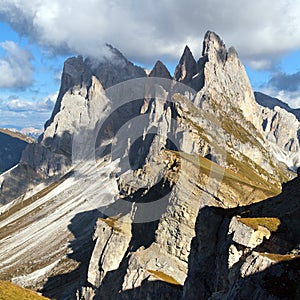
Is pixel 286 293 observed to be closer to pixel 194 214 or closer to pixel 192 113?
pixel 194 214

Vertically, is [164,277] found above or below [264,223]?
below

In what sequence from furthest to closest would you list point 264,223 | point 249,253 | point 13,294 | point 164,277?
point 164,277
point 13,294
point 264,223
point 249,253

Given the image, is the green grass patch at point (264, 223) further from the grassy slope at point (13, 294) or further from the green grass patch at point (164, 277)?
the green grass patch at point (164, 277)

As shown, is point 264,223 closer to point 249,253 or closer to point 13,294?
point 249,253

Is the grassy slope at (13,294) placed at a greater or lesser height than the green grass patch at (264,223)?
lesser

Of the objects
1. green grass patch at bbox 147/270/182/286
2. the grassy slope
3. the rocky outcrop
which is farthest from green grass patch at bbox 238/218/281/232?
green grass patch at bbox 147/270/182/286

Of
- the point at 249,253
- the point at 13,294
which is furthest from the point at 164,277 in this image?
the point at 249,253

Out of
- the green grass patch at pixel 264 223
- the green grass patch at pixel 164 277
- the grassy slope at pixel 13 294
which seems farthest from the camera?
the green grass patch at pixel 164 277

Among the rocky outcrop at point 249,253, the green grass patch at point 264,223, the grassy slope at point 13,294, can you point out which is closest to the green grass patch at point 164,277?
the rocky outcrop at point 249,253

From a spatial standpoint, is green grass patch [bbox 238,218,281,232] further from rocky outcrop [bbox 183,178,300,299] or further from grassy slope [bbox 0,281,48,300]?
grassy slope [bbox 0,281,48,300]

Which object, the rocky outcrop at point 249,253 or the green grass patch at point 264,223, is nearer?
the rocky outcrop at point 249,253

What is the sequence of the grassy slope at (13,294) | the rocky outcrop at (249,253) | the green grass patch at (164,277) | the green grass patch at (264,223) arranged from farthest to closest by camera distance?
the green grass patch at (164,277) → the grassy slope at (13,294) → the green grass patch at (264,223) → the rocky outcrop at (249,253)

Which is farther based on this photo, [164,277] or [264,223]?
[164,277]

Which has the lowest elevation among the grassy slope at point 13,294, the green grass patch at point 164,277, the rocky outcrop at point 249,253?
the grassy slope at point 13,294
